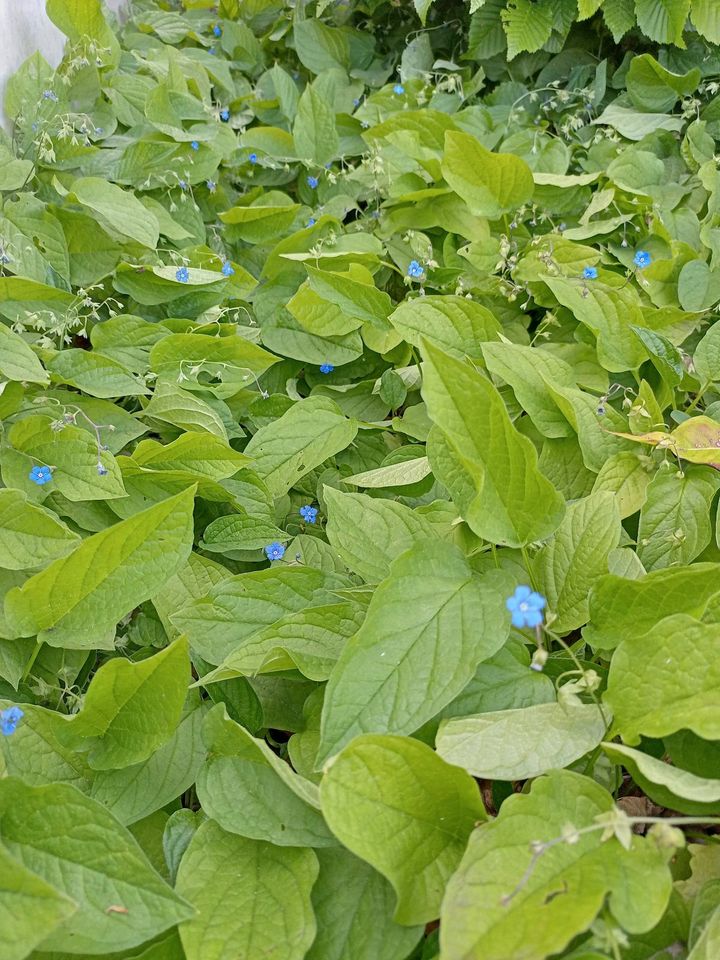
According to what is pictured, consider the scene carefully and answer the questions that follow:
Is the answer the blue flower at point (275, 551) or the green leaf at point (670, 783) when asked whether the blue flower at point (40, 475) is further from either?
the green leaf at point (670, 783)

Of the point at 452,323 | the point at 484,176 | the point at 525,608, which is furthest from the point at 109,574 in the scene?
the point at 484,176

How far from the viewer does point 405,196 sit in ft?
6.93

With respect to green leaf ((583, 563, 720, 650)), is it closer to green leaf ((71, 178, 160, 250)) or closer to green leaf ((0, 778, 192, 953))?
green leaf ((0, 778, 192, 953))

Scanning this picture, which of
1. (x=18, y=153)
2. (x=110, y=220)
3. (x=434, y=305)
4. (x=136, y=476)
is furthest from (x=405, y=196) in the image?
(x=136, y=476)

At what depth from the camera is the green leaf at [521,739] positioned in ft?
2.99

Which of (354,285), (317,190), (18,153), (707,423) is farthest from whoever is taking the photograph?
(317,190)

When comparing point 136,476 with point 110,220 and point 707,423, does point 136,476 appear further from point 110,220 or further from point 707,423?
point 707,423

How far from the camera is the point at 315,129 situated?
2350mm

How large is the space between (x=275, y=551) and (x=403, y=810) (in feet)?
2.04

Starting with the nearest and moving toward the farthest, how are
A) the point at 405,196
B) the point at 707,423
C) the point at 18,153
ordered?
1. the point at 707,423
2. the point at 18,153
3. the point at 405,196

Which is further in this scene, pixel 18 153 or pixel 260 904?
pixel 18 153

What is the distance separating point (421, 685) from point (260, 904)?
31 cm

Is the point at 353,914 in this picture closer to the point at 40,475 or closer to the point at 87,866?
the point at 87,866

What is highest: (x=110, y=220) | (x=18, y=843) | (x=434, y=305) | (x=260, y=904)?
(x=110, y=220)
